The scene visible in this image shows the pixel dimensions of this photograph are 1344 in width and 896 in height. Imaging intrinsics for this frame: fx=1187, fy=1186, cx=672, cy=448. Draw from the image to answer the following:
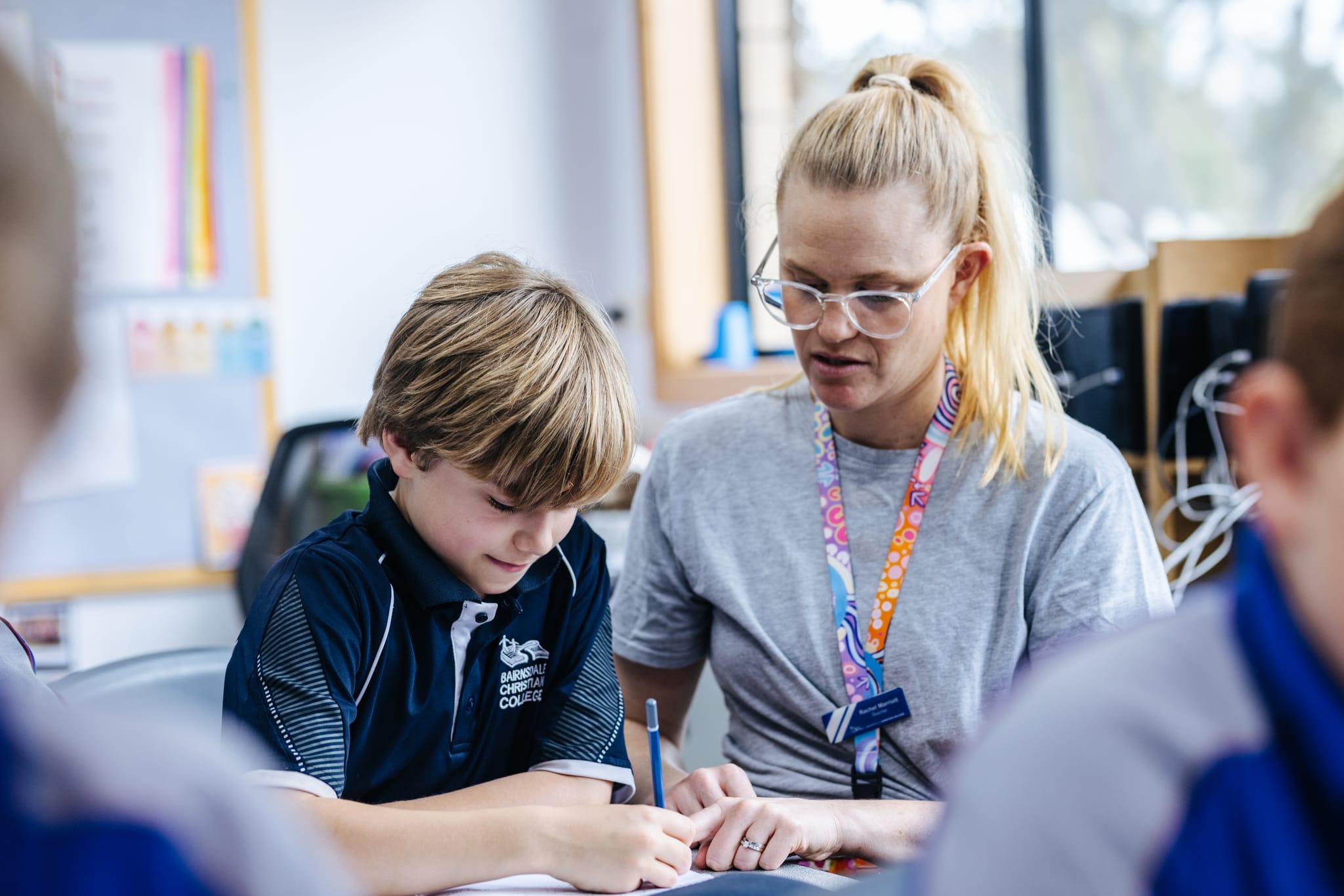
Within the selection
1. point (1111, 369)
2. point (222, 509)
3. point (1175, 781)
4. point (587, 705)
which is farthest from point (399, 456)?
point (222, 509)

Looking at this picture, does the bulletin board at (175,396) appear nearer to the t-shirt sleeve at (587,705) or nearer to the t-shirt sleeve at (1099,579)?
the t-shirt sleeve at (587,705)

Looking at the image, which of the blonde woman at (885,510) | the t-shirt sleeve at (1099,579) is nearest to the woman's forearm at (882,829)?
the blonde woman at (885,510)

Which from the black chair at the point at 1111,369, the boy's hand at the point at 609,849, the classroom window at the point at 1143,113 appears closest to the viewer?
the boy's hand at the point at 609,849

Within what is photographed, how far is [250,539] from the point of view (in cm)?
263

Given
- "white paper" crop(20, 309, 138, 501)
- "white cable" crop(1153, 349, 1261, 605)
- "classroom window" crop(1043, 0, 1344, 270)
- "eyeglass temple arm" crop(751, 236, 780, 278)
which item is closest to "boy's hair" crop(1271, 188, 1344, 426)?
"eyeglass temple arm" crop(751, 236, 780, 278)

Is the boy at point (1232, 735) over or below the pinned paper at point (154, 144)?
below

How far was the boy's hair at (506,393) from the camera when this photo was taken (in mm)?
1141

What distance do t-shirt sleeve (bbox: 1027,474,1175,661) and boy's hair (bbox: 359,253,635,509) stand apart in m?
0.47

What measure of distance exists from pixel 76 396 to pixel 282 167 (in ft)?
9.87

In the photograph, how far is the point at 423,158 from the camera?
132 inches

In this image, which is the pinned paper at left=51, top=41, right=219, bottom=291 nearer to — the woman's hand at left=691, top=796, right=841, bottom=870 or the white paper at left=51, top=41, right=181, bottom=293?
the white paper at left=51, top=41, right=181, bottom=293

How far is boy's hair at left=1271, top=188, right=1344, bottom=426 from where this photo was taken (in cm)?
50

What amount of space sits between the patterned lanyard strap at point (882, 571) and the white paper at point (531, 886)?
31 centimetres

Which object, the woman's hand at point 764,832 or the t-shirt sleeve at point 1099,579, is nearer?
the woman's hand at point 764,832
